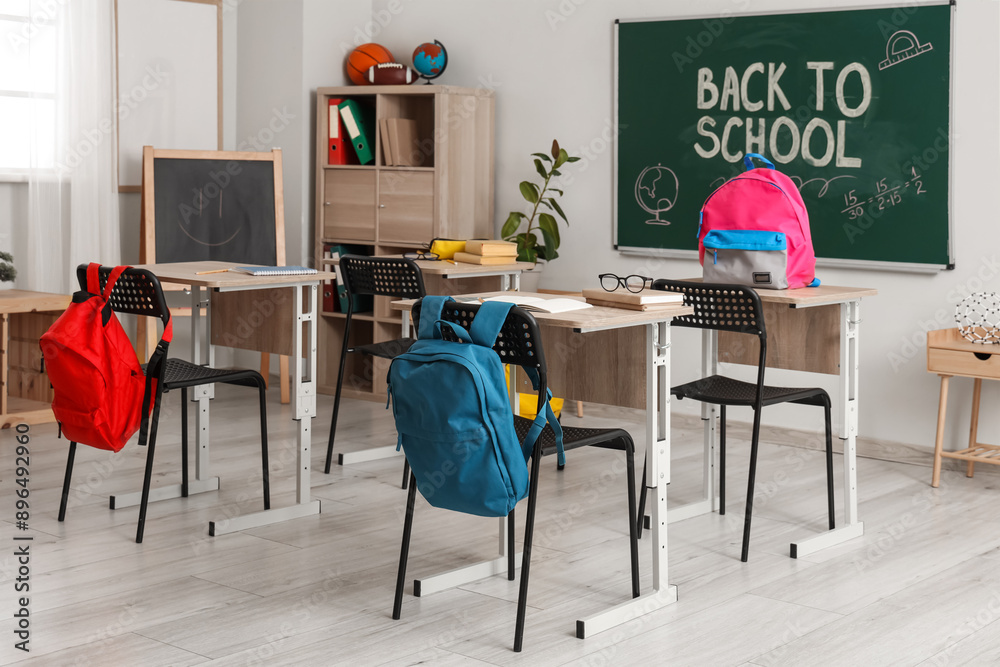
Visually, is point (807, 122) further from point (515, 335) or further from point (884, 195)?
point (515, 335)

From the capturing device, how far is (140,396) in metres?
3.34

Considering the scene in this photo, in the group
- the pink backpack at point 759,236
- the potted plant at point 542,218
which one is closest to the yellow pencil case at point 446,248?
the potted plant at point 542,218

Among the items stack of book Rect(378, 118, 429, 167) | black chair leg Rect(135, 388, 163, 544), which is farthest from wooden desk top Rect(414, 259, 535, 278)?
black chair leg Rect(135, 388, 163, 544)

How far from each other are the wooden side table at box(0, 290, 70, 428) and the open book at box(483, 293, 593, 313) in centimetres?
293

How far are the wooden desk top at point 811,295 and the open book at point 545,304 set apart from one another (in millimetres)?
725

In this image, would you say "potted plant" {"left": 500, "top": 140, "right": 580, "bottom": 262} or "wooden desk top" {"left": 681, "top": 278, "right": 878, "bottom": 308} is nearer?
"wooden desk top" {"left": 681, "top": 278, "right": 878, "bottom": 308}

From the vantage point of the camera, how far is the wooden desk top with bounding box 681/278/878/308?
128 inches

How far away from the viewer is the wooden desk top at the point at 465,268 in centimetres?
455

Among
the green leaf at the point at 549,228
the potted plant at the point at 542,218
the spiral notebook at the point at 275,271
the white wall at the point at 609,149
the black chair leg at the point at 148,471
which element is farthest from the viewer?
the green leaf at the point at 549,228

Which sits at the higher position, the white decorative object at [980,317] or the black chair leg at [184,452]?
the white decorative object at [980,317]

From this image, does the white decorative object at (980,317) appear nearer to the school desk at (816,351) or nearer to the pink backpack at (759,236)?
the school desk at (816,351)

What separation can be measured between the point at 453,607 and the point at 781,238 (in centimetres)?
153

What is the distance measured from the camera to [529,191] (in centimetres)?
549

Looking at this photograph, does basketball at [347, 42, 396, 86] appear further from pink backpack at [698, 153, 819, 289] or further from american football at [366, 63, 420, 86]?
pink backpack at [698, 153, 819, 289]
